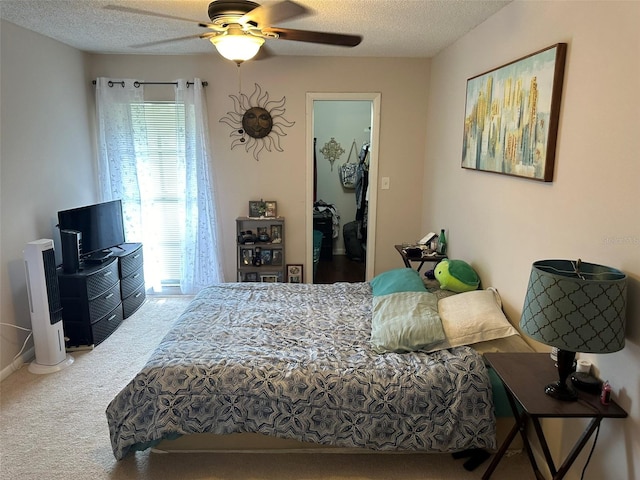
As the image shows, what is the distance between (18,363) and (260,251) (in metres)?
2.31

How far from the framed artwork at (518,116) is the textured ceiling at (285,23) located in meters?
0.48

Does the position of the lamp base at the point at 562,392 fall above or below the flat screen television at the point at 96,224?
below

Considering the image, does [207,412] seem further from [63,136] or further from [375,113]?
[375,113]

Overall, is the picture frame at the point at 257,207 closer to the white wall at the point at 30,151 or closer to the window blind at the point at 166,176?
the window blind at the point at 166,176

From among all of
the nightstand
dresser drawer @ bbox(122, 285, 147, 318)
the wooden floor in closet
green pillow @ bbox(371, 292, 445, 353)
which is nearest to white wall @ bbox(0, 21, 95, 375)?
dresser drawer @ bbox(122, 285, 147, 318)

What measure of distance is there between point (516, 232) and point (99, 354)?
3.17m

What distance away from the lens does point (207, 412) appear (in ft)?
7.13

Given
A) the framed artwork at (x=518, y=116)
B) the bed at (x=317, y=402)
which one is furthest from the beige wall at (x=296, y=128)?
the bed at (x=317, y=402)

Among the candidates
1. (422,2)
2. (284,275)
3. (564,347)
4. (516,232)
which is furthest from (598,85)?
(284,275)

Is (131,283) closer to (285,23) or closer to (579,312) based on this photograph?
(285,23)

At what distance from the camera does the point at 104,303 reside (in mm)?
3680

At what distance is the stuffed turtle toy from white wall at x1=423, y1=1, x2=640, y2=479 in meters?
0.08

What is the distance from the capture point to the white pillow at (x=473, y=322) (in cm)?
239

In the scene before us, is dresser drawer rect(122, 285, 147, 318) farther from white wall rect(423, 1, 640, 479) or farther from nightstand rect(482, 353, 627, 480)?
nightstand rect(482, 353, 627, 480)
